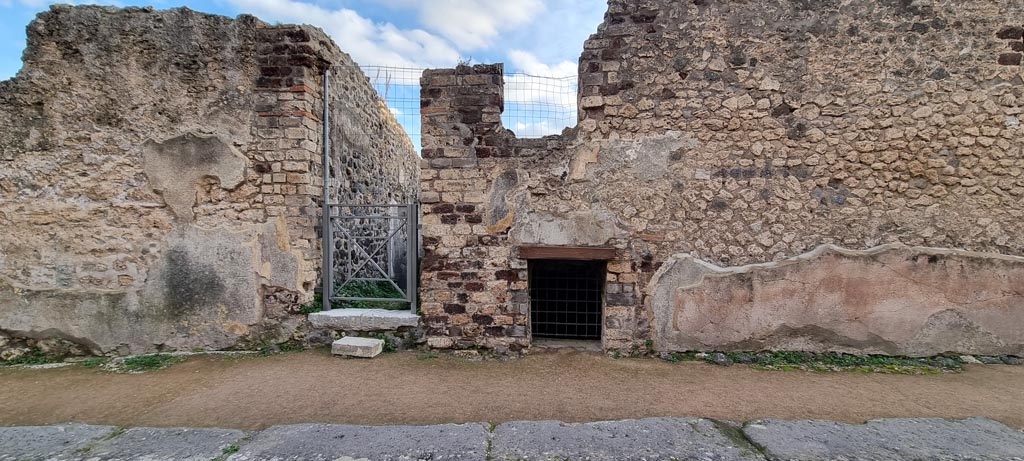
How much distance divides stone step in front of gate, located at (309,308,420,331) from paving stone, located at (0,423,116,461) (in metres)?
1.87

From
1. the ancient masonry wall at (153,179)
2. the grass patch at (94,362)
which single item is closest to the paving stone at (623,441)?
the ancient masonry wall at (153,179)

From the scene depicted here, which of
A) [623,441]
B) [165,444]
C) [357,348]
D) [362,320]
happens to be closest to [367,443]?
[165,444]

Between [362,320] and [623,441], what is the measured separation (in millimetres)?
3041

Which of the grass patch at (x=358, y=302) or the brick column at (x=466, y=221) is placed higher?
the brick column at (x=466, y=221)

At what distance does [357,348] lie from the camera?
456cm

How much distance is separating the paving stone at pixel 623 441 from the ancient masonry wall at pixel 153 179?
10.2ft

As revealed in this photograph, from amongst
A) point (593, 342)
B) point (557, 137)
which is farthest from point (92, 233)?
point (593, 342)

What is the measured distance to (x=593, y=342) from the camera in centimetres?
500

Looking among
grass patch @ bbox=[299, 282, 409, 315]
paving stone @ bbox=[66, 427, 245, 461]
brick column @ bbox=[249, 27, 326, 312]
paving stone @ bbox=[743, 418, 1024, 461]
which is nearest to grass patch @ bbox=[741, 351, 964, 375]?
paving stone @ bbox=[743, 418, 1024, 461]

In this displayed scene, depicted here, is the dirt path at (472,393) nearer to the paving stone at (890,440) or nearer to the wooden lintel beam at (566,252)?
the paving stone at (890,440)

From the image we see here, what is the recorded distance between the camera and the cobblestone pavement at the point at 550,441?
274 cm

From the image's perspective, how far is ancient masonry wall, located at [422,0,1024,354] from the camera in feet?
14.1

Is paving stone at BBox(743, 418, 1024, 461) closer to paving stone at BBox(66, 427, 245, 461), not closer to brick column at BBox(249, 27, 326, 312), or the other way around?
paving stone at BBox(66, 427, 245, 461)

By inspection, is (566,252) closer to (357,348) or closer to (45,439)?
(357,348)
